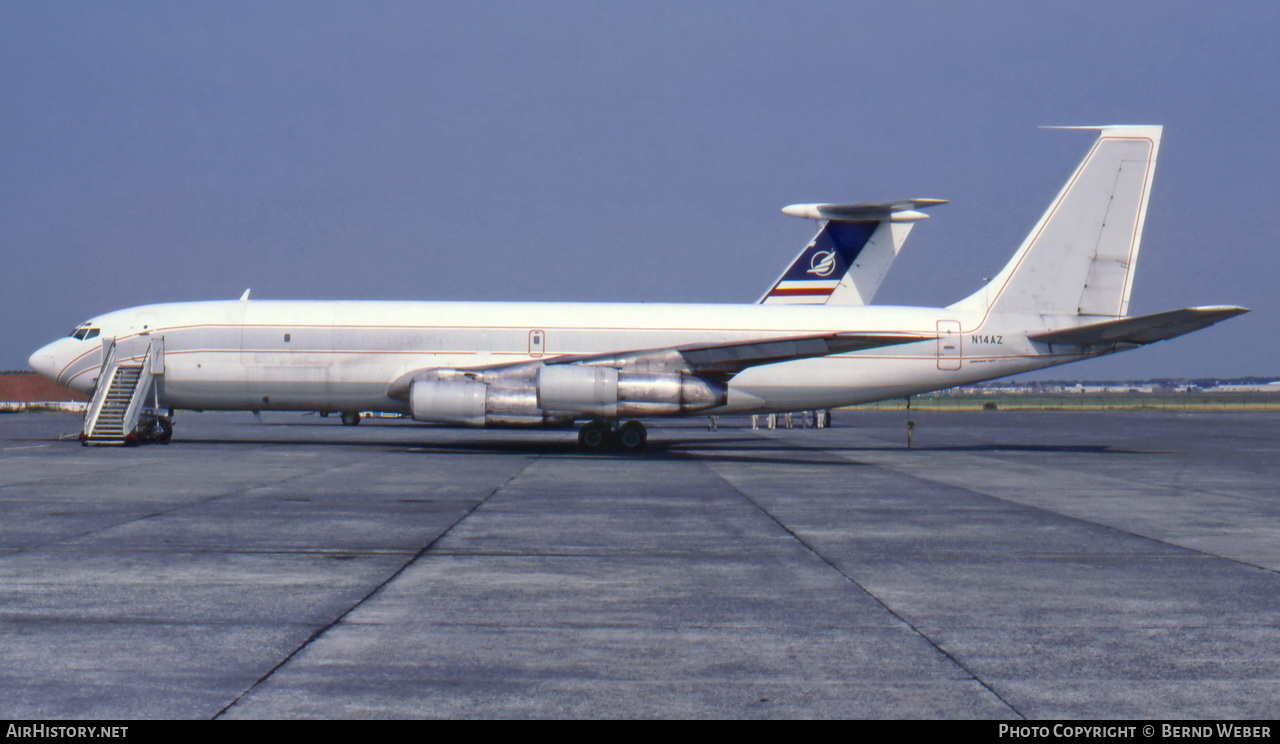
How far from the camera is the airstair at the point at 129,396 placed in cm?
2922

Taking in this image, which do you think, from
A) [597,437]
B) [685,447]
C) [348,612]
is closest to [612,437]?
[597,437]

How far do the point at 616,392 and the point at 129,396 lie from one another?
1391 centimetres

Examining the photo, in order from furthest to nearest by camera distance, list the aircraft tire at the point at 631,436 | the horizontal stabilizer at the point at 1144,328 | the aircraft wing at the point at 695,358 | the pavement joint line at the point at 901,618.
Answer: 1. the aircraft tire at the point at 631,436
2. the aircraft wing at the point at 695,358
3. the horizontal stabilizer at the point at 1144,328
4. the pavement joint line at the point at 901,618

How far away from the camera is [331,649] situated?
7184 millimetres

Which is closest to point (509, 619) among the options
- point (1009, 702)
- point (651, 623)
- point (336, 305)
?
point (651, 623)

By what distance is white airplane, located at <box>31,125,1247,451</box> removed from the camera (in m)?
29.7

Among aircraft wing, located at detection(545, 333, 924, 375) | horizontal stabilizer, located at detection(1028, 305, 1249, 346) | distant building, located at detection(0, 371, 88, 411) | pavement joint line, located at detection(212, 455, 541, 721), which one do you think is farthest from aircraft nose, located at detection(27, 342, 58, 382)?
distant building, located at detection(0, 371, 88, 411)

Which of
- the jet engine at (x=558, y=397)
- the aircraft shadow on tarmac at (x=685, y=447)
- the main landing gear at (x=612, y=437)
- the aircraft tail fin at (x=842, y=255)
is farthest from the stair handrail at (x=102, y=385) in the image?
the aircraft tail fin at (x=842, y=255)

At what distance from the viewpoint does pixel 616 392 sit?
27.3 m

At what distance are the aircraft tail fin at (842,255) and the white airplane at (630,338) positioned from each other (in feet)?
Answer: 36.5

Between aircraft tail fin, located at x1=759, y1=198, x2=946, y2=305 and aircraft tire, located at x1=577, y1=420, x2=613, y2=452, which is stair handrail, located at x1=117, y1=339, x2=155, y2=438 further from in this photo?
aircraft tail fin, located at x1=759, y1=198, x2=946, y2=305

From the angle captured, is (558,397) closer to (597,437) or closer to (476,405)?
(476,405)

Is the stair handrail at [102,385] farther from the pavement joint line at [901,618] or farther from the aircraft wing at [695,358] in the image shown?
the pavement joint line at [901,618]

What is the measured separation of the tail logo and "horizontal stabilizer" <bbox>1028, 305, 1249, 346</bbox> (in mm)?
12829
